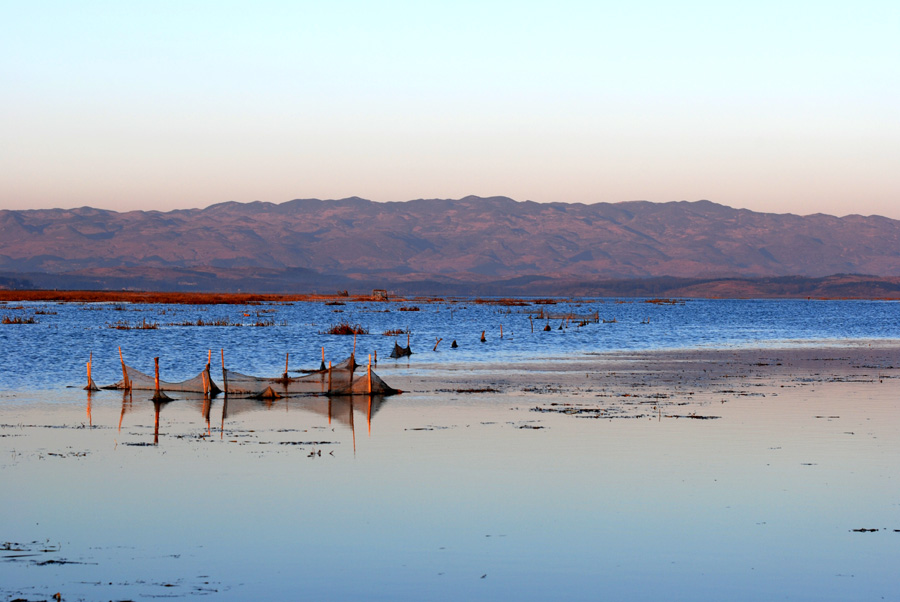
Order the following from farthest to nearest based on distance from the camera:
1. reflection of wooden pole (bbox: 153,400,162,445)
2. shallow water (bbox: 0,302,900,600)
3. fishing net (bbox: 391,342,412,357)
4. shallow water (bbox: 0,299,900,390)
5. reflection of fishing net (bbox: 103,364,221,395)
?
fishing net (bbox: 391,342,412,357), shallow water (bbox: 0,299,900,390), reflection of fishing net (bbox: 103,364,221,395), reflection of wooden pole (bbox: 153,400,162,445), shallow water (bbox: 0,302,900,600)

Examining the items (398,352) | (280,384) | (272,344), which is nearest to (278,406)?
(280,384)

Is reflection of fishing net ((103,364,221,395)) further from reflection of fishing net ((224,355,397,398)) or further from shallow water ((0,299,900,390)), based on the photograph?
shallow water ((0,299,900,390))

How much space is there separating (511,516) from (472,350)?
51316 mm

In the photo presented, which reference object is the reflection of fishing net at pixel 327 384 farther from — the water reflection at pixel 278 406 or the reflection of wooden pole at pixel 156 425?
the reflection of wooden pole at pixel 156 425

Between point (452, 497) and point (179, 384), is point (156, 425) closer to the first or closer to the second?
point (179, 384)

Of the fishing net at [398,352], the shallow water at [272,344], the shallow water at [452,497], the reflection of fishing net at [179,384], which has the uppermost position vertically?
the reflection of fishing net at [179,384]

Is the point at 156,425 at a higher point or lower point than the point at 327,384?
lower

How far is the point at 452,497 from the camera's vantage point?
65.8 ft

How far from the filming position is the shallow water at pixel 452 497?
1484 cm

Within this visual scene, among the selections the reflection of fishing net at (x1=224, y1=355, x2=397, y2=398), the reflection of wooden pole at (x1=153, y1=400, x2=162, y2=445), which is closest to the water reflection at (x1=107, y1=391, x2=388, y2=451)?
the reflection of wooden pole at (x1=153, y1=400, x2=162, y2=445)

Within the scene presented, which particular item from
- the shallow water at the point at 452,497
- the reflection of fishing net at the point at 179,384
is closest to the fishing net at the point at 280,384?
the reflection of fishing net at the point at 179,384

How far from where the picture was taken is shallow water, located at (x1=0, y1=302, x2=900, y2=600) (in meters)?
14.8

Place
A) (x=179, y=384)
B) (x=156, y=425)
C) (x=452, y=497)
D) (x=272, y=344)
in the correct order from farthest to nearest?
(x=272, y=344)
(x=179, y=384)
(x=156, y=425)
(x=452, y=497)

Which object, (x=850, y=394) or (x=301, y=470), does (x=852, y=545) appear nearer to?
(x=301, y=470)
